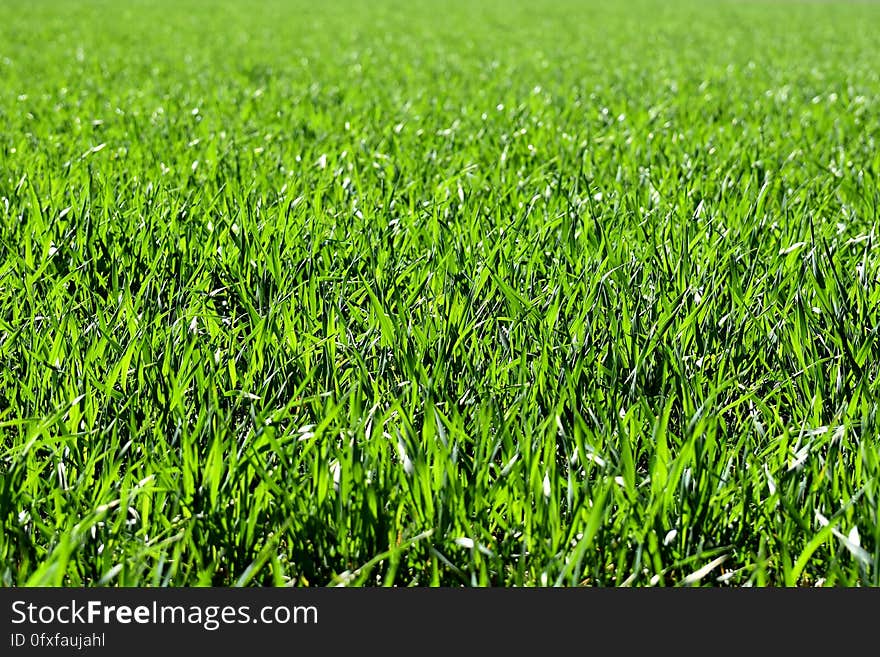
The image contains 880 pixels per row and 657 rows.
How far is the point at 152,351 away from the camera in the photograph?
2092mm

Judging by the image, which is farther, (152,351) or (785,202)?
(785,202)

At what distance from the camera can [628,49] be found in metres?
12.8

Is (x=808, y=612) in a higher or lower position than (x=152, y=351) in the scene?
lower

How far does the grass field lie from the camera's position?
61.8 inches

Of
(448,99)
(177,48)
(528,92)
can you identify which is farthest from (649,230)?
(177,48)

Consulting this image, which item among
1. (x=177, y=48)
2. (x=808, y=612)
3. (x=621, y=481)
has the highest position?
(x=177, y=48)

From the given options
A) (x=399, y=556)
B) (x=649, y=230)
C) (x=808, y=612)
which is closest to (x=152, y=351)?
(x=399, y=556)

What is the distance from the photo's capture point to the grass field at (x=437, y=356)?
61.8 inches

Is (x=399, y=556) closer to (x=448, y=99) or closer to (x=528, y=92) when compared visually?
(x=448, y=99)

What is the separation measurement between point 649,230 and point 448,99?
163 inches

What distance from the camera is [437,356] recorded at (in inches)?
84.1

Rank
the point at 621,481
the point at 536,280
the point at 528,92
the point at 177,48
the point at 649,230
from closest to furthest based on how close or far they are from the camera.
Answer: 1. the point at 621,481
2. the point at 536,280
3. the point at 649,230
4. the point at 528,92
5. the point at 177,48

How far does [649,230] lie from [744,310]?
2.80ft

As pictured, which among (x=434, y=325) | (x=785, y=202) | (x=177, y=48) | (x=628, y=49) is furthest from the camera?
(x=628, y=49)
